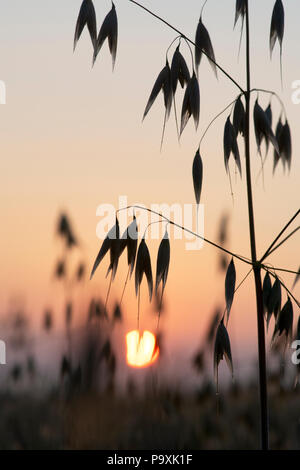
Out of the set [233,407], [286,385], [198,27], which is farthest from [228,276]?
[233,407]

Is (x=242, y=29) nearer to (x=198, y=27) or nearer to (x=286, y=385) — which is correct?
(x=198, y=27)

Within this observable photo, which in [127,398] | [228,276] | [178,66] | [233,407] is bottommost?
[233,407]

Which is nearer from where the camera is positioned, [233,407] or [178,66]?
[178,66]

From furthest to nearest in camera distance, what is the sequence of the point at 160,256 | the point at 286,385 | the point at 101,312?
the point at 286,385 → the point at 101,312 → the point at 160,256

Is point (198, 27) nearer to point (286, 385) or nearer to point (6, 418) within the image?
point (286, 385)

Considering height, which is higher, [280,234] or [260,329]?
[280,234]

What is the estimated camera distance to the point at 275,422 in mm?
6074

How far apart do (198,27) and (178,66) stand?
0.81 feet

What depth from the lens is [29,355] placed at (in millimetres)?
6371
